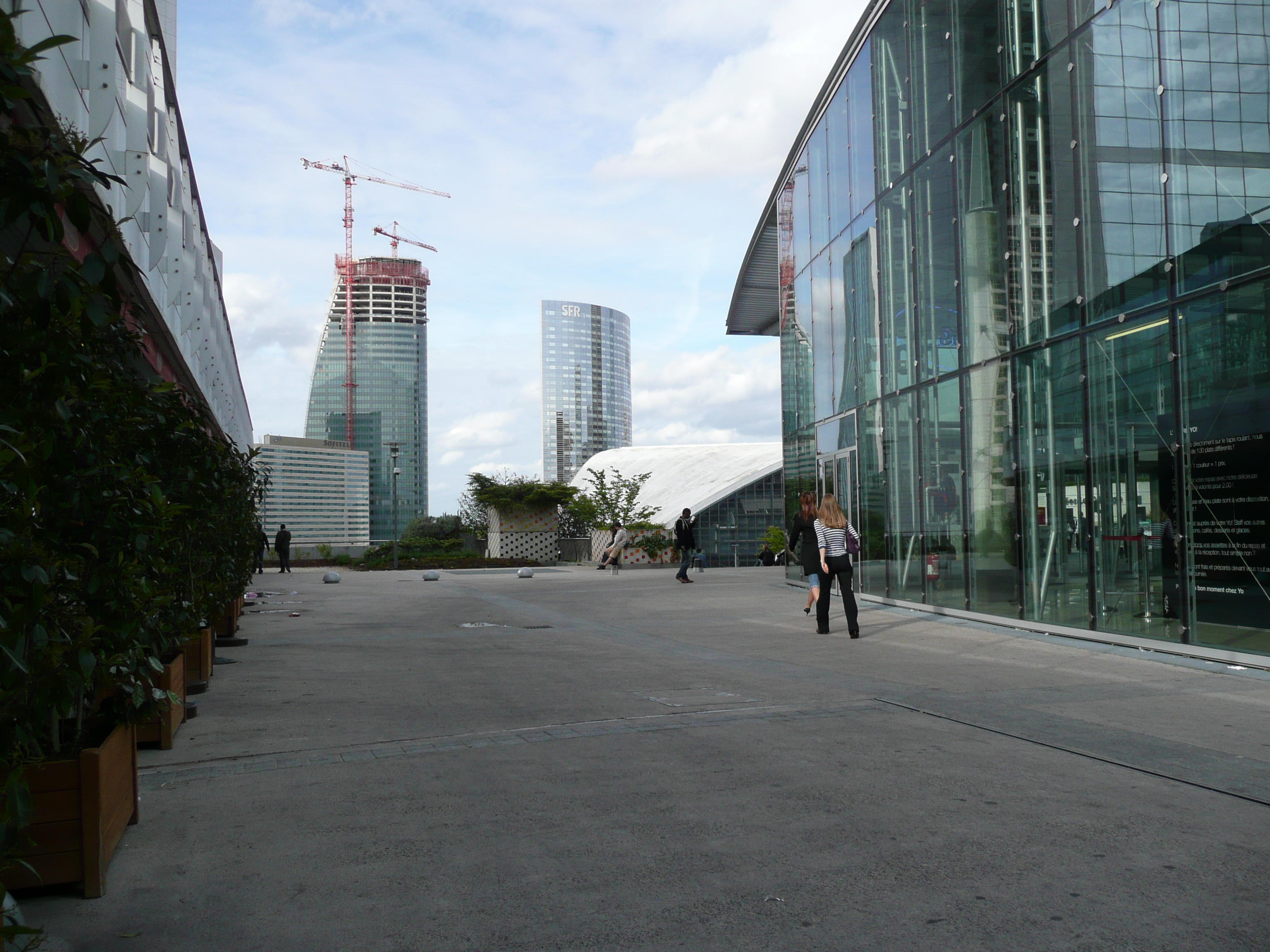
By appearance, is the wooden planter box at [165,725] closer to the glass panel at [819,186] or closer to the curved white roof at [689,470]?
the glass panel at [819,186]

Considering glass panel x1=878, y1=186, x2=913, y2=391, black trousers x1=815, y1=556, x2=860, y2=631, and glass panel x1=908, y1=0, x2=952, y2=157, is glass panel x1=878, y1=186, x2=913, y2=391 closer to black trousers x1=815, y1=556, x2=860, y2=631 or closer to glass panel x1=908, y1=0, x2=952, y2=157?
glass panel x1=908, y1=0, x2=952, y2=157

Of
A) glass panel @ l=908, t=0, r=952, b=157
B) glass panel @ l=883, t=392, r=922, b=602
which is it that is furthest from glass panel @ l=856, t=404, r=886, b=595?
glass panel @ l=908, t=0, r=952, b=157

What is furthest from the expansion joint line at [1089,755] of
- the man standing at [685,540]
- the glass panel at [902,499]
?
the man standing at [685,540]

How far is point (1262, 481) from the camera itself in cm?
836

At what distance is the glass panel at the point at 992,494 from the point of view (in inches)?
487

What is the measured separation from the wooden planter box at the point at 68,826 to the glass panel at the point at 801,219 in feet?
61.9

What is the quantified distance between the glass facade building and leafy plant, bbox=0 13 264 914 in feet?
27.3

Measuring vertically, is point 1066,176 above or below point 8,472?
above

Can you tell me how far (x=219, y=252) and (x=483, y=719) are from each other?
101 feet

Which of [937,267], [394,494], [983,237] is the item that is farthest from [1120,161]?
[394,494]

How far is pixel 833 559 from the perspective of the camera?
11570mm

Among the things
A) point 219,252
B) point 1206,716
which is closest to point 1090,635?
point 1206,716

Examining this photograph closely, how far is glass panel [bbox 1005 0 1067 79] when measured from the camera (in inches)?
445

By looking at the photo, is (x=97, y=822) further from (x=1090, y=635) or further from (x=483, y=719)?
(x=1090, y=635)
